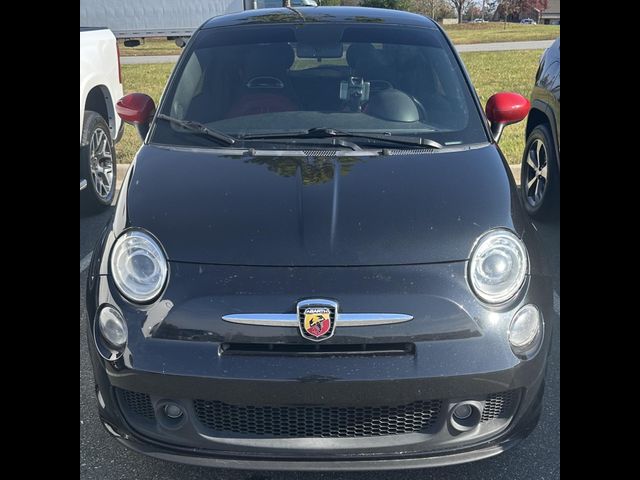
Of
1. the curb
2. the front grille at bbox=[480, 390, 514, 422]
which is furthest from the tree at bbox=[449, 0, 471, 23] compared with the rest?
the front grille at bbox=[480, 390, 514, 422]

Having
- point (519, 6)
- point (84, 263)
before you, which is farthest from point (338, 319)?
point (519, 6)

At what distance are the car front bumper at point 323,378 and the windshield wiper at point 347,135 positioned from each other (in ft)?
2.93

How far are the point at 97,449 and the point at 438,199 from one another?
175cm

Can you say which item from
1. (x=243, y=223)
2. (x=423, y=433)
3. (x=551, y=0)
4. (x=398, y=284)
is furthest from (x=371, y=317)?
(x=551, y=0)

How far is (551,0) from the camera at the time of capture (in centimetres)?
6725

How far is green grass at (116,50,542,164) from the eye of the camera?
7.75m

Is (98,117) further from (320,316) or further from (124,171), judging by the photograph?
(320,316)

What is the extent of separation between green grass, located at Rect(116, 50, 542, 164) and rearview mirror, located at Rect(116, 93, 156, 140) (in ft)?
12.6

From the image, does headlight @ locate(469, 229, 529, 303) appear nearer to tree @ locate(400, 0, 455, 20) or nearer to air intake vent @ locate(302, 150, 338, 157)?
air intake vent @ locate(302, 150, 338, 157)

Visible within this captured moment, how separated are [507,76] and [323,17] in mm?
10636

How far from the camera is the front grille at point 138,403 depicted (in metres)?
2.29

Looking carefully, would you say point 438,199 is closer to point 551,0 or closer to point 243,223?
point 243,223

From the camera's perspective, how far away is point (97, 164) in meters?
5.75
